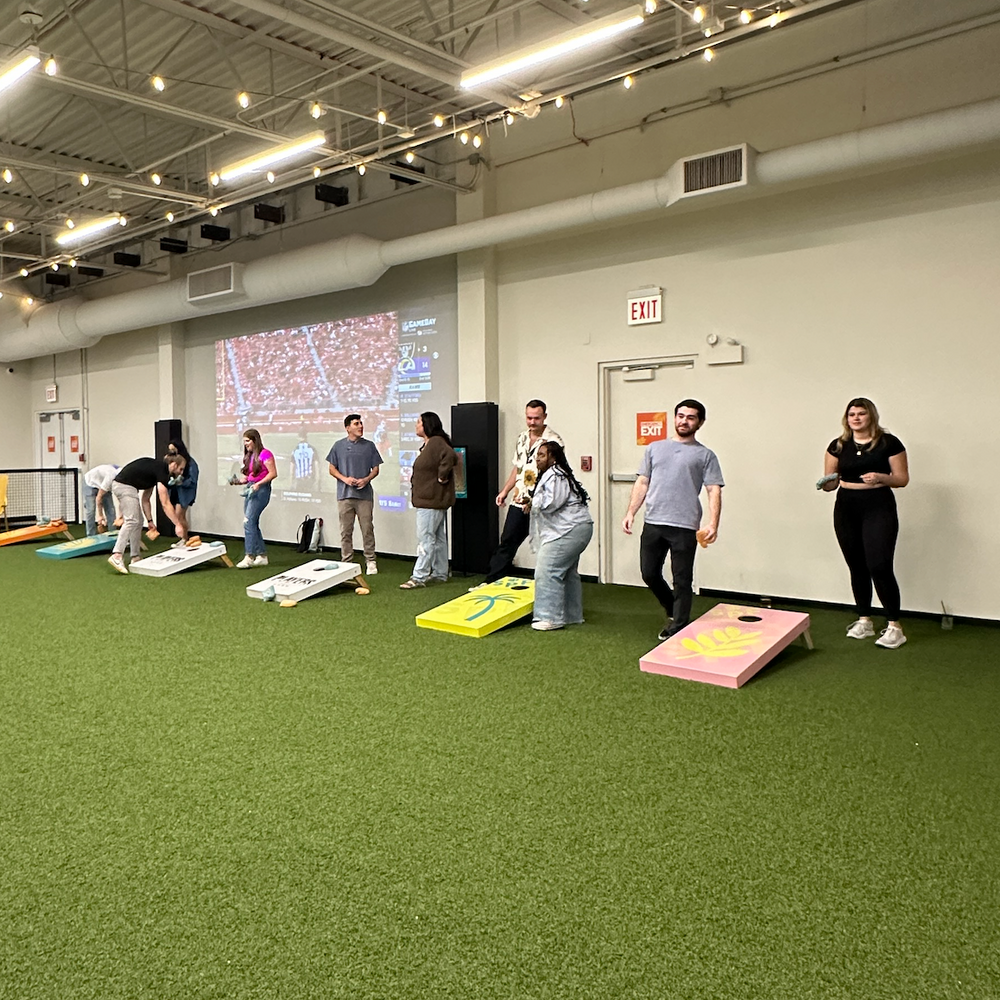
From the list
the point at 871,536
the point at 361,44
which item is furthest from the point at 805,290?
the point at 361,44

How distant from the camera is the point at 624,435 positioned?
24.7 ft

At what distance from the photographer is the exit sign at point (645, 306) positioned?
7.12 metres

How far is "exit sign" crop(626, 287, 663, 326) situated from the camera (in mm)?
7121

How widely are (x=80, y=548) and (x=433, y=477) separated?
4797mm

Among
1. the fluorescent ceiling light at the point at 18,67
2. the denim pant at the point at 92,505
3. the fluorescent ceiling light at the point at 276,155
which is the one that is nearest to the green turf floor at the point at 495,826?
the fluorescent ceiling light at the point at 18,67

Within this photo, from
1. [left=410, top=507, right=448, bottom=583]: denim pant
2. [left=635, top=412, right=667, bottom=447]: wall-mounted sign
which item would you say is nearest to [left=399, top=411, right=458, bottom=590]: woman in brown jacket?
[left=410, top=507, right=448, bottom=583]: denim pant

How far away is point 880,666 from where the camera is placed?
473 centimetres

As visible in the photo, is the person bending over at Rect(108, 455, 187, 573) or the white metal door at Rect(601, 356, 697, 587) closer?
the white metal door at Rect(601, 356, 697, 587)

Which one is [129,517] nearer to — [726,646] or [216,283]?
[216,283]

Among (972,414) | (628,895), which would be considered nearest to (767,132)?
(972,414)

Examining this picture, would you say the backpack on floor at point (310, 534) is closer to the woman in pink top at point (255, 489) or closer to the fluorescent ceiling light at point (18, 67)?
the woman in pink top at point (255, 489)

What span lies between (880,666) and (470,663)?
→ 233 cm

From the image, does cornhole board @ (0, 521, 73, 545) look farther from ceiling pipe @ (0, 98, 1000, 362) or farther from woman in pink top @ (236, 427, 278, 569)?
woman in pink top @ (236, 427, 278, 569)

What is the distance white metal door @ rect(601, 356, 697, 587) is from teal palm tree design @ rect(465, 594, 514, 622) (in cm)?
192
